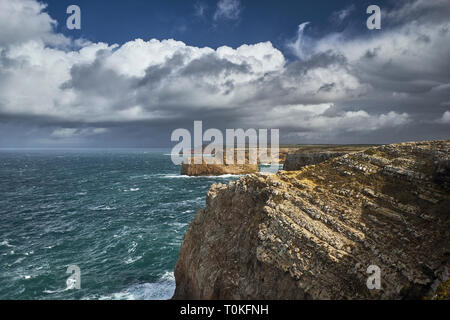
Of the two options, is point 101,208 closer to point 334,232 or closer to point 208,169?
point 334,232

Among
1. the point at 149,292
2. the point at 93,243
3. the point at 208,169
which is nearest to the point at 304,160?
the point at 149,292

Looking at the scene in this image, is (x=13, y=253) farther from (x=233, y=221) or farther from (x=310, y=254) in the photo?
(x=310, y=254)

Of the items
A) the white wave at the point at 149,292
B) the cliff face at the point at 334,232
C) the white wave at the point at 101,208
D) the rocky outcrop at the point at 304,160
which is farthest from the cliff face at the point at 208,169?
the cliff face at the point at 334,232

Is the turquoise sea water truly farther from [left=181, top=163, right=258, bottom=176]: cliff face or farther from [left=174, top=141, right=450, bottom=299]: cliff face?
[left=181, top=163, right=258, bottom=176]: cliff face

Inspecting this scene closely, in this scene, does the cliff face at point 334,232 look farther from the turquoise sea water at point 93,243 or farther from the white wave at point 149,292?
the turquoise sea water at point 93,243

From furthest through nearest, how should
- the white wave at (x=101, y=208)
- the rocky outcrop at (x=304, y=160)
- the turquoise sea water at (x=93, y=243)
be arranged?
the white wave at (x=101, y=208) → the rocky outcrop at (x=304, y=160) → the turquoise sea water at (x=93, y=243)

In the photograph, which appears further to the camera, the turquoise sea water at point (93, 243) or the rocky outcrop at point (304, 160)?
the rocky outcrop at point (304, 160)
